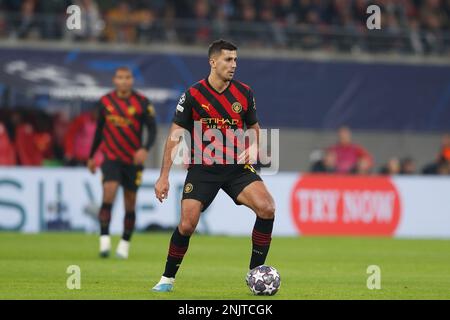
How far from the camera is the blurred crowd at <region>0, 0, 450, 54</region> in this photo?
81.6 ft

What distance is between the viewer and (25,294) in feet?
33.1

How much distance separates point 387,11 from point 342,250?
12.2 metres

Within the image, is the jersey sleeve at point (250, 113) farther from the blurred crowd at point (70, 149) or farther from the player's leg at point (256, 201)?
the blurred crowd at point (70, 149)

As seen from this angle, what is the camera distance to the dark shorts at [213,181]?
1058 cm

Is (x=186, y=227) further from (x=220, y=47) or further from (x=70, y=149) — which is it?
(x=70, y=149)

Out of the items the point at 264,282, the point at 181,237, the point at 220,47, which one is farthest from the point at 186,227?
the point at 220,47

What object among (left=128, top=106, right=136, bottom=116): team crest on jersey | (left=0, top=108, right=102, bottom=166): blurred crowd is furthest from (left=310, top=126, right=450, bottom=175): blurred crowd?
(left=128, top=106, right=136, bottom=116): team crest on jersey

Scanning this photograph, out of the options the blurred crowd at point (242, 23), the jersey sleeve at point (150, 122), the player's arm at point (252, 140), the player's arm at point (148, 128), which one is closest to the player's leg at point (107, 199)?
the player's arm at point (148, 128)

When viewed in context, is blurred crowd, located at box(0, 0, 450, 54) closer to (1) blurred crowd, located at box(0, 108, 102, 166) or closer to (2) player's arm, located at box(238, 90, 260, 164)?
(1) blurred crowd, located at box(0, 108, 102, 166)

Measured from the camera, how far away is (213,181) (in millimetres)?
10648

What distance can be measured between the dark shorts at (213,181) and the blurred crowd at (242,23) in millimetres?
14607
